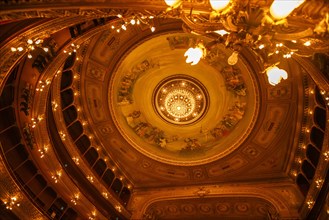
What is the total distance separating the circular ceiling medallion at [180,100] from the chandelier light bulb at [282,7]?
945 cm

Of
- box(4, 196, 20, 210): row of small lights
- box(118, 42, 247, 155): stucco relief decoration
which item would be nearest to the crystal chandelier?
box(4, 196, 20, 210): row of small lights

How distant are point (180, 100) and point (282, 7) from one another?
10.2 meters

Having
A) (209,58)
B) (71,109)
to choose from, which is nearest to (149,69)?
(209,58)

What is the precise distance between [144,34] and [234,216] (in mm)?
9686

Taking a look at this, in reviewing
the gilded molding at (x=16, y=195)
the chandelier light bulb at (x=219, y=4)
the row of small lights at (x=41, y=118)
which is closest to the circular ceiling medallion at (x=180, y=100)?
the row of small lights at (x=41, y=118)

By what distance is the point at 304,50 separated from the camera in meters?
5.34

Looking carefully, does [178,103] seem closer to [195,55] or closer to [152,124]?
[152,124]

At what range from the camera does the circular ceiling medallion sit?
1346 cm

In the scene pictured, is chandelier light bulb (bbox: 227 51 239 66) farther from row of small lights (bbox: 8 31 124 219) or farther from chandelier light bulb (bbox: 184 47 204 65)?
row of small lights (bbox: 8 31 124 219)

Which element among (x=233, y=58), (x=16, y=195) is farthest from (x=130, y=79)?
(x=233, y=58)

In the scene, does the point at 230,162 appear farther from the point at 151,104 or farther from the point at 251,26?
the point at 251,26

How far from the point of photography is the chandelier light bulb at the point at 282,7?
142 inches

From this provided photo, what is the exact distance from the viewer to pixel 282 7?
372 cm

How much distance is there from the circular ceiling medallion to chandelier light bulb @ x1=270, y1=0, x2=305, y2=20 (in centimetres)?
945
